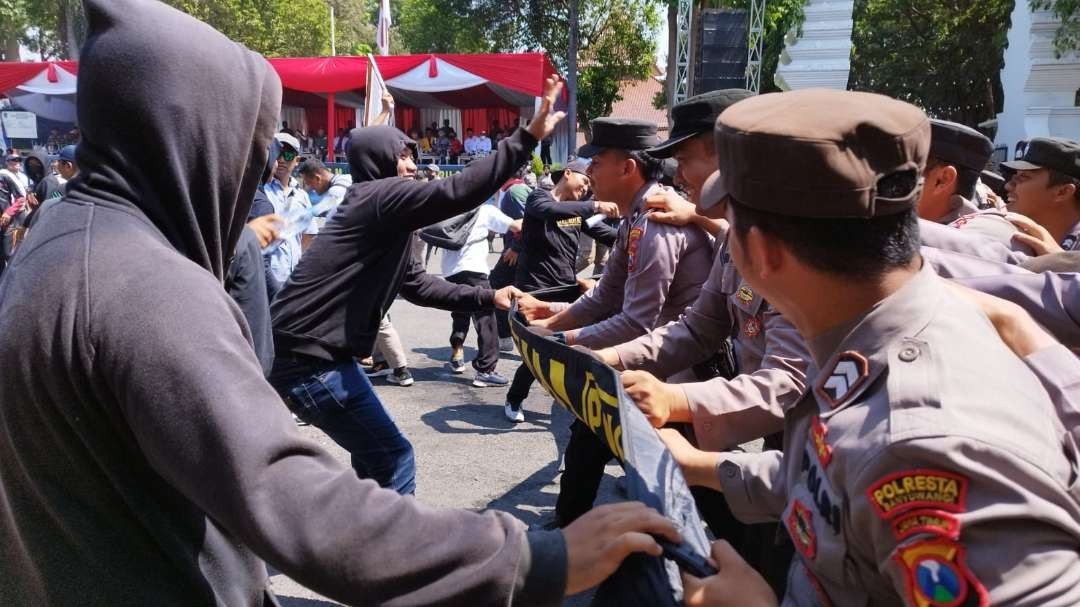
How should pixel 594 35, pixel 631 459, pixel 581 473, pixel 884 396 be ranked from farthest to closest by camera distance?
pixel 594 35 < pixel 581 473 < pixel 631 459 < pixel 884 396

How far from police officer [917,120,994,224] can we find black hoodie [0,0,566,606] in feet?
8.82

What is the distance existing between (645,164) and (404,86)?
18113 millimetres

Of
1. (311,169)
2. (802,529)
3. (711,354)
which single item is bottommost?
(311,169)

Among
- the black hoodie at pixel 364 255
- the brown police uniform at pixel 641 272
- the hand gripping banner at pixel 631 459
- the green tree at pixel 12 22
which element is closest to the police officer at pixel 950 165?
the brown police uniform at pixel 641 272

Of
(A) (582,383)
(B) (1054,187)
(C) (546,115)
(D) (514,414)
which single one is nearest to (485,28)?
(D) (514,414)

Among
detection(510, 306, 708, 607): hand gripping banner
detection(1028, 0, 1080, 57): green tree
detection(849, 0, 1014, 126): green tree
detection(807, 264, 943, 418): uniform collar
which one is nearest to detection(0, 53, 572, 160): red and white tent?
detection(1028, 0, 1080, 57): green tree

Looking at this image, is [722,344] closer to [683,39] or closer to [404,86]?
[683,39]

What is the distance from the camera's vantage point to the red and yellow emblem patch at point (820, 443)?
123 centimetres

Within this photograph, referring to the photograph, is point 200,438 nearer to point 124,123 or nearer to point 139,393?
point 139,393

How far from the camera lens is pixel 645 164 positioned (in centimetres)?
399

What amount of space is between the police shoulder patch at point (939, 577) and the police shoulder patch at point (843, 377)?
28cm

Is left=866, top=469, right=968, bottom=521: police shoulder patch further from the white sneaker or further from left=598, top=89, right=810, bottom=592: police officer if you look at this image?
the white sneaker

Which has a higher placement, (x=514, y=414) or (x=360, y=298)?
(x=360, y=298)

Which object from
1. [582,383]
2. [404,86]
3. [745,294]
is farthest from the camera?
[404,86]
